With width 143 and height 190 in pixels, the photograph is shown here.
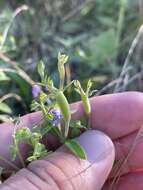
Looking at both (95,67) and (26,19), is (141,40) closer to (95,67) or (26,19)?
(95,67)

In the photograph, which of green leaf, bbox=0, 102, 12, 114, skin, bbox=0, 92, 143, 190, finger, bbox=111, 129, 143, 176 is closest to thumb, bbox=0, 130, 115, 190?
skin, bbox=0, 92, 143, 190

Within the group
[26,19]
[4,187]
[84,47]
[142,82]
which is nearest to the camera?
[4,187]

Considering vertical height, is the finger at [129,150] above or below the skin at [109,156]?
below

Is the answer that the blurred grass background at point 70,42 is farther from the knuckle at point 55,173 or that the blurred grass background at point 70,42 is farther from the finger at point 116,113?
the knuckle at point 55,173

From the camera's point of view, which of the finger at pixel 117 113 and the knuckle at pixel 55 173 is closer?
the knuckle at pixel 55 173

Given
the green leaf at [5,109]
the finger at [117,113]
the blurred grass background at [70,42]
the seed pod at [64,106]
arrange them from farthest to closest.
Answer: the blurred grass background at [70,42] < the green leaf at [5,109] < the finger at [117,113] < the seed pod at [64,106]

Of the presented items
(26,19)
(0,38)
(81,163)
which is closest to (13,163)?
(81,163)

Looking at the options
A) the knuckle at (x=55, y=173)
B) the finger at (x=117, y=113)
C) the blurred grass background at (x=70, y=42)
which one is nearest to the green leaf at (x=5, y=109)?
the blurred grass background at (x=70, y=42)

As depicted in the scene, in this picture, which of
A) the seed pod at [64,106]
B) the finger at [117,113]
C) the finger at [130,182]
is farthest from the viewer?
the finger at [130,182]
